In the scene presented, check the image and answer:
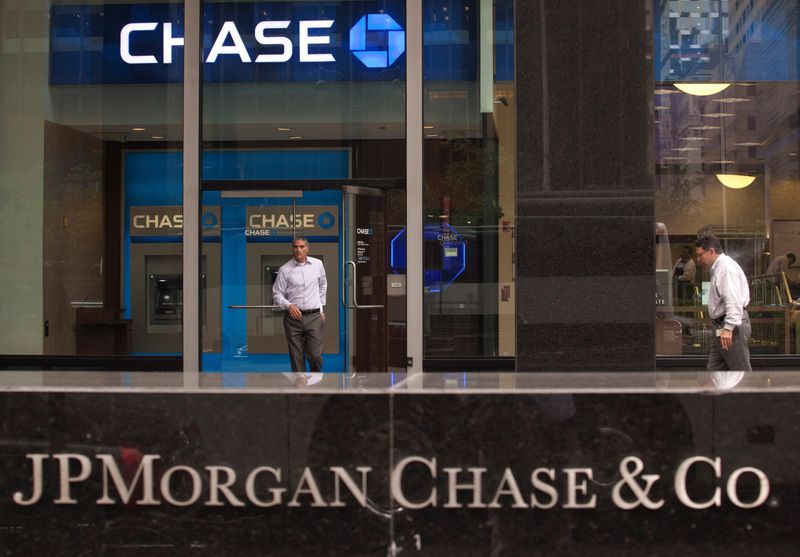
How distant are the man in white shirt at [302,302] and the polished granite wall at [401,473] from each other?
6241 mm

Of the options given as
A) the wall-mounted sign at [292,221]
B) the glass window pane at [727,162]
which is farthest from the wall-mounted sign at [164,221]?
the glass window pane at [727,162]

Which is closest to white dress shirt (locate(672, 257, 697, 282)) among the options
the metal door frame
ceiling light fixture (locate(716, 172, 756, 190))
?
ceiling light fixture (locate(716, 172, 756, 190))

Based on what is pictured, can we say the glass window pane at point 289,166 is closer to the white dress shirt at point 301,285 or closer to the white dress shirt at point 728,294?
the white dress shirt at point 301,285

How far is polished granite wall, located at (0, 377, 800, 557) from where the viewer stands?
4.18m

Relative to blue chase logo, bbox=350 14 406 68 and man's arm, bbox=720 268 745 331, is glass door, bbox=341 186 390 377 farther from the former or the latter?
man's arm, bbox=720 268 745 331

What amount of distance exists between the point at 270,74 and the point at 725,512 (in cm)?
801

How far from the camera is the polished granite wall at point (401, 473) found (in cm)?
418

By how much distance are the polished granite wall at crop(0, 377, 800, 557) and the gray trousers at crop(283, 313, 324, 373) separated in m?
6.30

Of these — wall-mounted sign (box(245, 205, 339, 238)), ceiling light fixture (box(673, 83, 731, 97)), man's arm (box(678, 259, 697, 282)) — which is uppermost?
ceiling light fixture (box(673, 83, 731, 97))

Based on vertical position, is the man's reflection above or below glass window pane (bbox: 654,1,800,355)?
below

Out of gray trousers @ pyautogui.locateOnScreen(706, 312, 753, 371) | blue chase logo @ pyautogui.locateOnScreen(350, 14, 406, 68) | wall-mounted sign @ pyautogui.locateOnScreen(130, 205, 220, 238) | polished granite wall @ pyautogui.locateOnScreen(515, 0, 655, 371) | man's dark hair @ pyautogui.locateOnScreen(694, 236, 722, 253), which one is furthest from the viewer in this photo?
wall-mounted sign @ pyautogui.locateOnScreen(130, 205, 220, 238)

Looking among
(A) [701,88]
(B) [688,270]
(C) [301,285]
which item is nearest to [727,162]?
(A) [701,88]

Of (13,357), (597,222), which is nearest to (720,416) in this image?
(597,222)

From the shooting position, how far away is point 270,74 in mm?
10984
